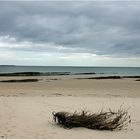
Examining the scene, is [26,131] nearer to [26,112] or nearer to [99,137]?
[99,137]

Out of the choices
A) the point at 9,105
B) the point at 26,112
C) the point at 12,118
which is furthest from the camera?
the point at 9,105

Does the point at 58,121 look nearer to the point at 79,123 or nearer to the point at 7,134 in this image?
the point at 79,123

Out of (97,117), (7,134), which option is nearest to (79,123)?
(97,117)

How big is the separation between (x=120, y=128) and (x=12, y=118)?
3.71 metres

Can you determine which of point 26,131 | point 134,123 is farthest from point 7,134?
point 134,123

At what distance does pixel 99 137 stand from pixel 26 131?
210cm

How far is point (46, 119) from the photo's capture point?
10805 mm

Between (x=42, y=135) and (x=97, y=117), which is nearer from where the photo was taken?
(x=42, y=135)

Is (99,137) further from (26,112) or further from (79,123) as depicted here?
(26,112)

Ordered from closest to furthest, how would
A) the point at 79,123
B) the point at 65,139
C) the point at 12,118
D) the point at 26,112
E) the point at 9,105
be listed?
the point at 65,139
the point at 79,123
the point at 12,118
the point at 26,112
the point at 9,105

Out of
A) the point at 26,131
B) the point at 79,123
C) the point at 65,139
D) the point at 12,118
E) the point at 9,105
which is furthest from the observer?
the point at 9,105

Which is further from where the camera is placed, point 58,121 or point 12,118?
point 12,118

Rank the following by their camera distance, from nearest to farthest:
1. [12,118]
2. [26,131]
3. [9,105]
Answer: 1. [26,131]
2. [12,118]
3. [9,105]

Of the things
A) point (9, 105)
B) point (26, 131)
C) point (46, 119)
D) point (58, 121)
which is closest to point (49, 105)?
point (9, 105)
